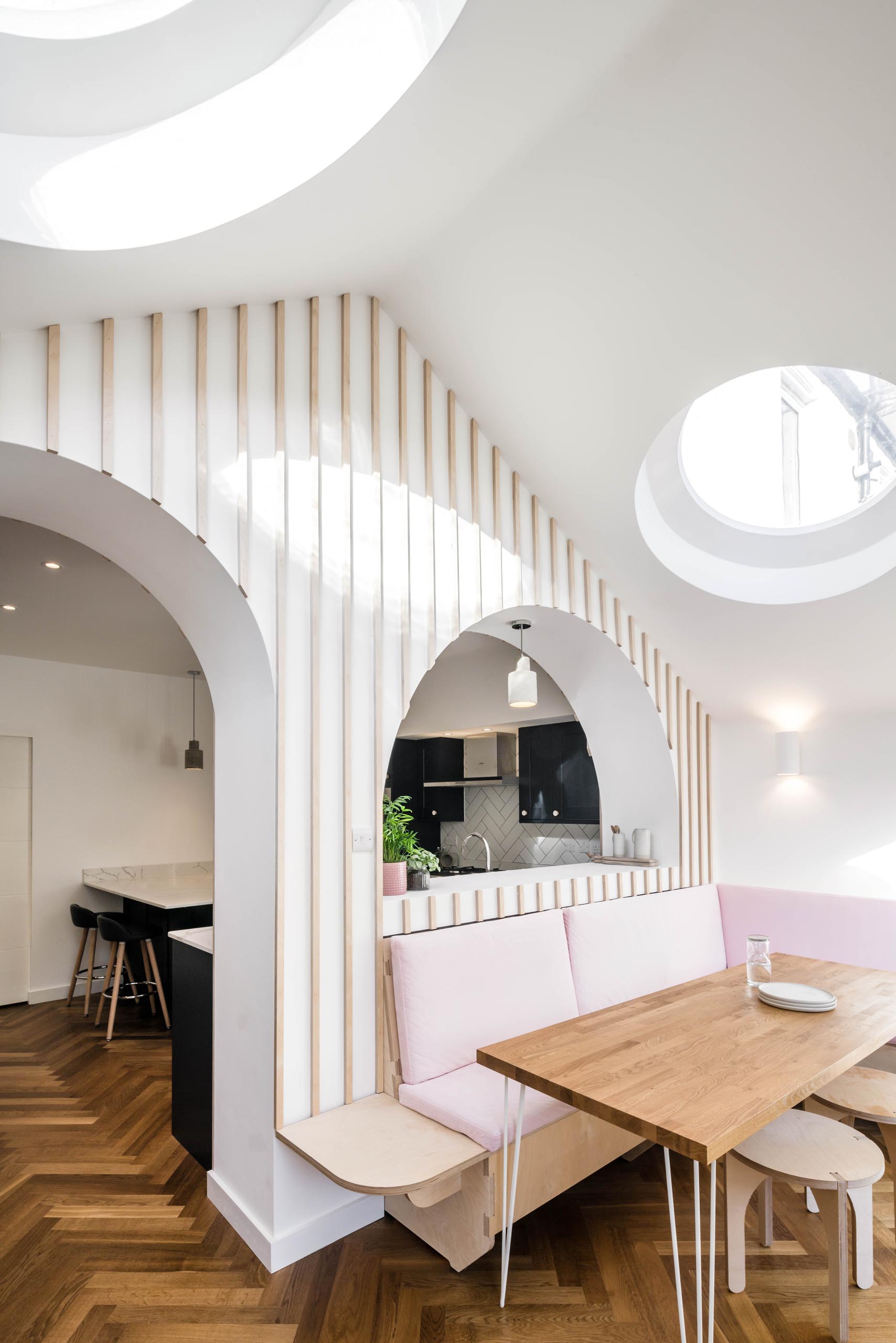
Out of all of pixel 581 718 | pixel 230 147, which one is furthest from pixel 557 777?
pixel 230 147

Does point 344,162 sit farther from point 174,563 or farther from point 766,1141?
point 766,1141

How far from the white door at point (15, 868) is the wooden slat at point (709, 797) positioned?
190 inches

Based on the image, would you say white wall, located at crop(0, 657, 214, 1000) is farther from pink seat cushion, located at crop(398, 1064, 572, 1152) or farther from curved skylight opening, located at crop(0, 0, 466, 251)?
curved skylight opening, located at crop(0, 0, 466, 251)

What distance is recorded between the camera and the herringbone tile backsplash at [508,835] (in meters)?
5.70

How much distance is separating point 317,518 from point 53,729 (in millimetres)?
4299

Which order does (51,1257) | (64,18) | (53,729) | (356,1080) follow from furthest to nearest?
1. (53,729)
2. (356,1080)
3. (51,1257)
4. (64,18)

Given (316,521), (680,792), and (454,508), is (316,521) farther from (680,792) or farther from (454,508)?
(680,792)

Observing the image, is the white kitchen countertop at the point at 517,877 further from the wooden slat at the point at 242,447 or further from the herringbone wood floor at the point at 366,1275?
the wooden slat at the point at 242,447

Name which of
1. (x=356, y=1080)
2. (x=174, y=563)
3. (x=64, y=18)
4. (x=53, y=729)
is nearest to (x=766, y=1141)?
(x=356, y=1080)

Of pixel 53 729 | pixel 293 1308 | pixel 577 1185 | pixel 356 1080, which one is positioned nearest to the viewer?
pixel 293 1308

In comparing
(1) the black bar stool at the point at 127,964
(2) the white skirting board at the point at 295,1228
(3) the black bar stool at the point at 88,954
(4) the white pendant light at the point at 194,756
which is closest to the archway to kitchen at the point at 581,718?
(2) the white skirting board at the point at 295,1228

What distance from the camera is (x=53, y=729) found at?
5930mm

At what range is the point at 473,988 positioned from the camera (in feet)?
9.04

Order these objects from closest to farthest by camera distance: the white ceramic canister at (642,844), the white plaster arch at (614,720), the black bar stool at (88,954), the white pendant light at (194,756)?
the white plaster arch at (614,720) < the white ceramic canister at (642,844) < the black bar stool at (88,954) < the white pendant light at (194,756)
